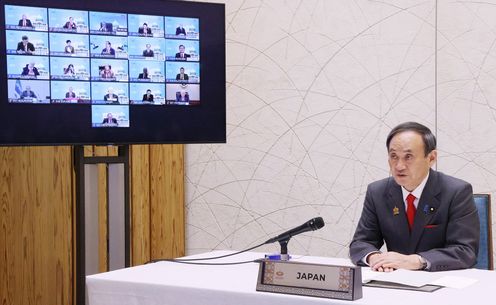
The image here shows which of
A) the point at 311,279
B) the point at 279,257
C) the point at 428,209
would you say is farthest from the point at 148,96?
the point at 311,279

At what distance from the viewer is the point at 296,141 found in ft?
15.3

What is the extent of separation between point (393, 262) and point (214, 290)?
708 millimetres

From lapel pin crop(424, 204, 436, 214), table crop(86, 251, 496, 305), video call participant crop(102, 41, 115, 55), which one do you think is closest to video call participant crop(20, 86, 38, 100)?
video call participant crop(102, 41, 115, 55)

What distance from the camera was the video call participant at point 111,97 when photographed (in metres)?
3.54

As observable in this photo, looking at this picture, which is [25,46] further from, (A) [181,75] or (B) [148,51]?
(A) [181,75]

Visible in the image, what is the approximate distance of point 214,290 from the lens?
98.8 inches

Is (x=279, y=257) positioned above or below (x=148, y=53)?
below

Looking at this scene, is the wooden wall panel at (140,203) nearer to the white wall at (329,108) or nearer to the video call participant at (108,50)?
the white wall at (329,108)

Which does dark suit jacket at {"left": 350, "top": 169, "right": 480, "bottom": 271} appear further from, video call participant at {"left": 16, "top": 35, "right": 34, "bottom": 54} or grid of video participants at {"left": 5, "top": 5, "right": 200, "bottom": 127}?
video call participant at {"left": 16, "top": 35, "right": 34, "bottom": 54}

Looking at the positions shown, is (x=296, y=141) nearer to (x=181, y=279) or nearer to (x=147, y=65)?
(x=147, y=65)

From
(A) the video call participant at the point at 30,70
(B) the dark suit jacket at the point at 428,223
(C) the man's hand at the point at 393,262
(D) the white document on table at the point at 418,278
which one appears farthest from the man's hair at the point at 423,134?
(A) the video call participant at the point at 30,70

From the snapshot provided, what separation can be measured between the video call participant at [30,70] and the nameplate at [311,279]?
1510 millimetres

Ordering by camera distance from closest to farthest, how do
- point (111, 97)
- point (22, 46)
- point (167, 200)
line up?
point (22, 46)
point (111, 97)
point (167, 200)

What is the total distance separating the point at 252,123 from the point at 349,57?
729 millimetres
